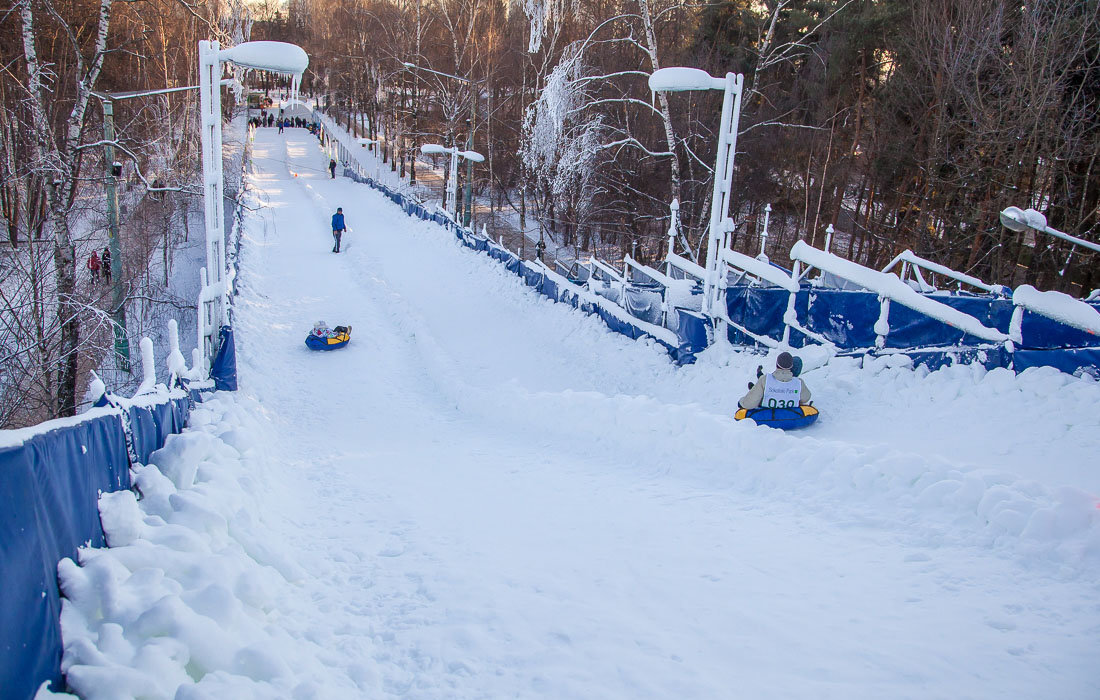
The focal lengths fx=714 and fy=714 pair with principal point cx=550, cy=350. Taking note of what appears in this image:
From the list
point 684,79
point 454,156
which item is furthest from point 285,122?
point 684,79

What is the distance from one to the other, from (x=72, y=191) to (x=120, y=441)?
14278 mm

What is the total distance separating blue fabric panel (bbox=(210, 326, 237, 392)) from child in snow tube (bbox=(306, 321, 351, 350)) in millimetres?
3613

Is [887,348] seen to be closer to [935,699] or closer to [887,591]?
[887,591]

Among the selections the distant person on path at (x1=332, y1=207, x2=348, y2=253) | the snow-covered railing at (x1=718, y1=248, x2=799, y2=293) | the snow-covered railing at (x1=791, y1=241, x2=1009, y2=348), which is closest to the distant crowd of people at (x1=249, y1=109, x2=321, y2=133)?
the distant person on path at (x1=332, y1=207, x2=348, y2=253)

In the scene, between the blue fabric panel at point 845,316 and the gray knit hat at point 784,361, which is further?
the blue fabric panel at point 845,316

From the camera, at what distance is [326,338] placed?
14.9 m

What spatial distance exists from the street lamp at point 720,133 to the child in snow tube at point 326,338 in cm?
752

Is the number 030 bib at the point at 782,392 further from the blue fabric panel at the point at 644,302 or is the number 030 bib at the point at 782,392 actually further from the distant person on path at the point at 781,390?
the blue fabric panel at the point at 644,302

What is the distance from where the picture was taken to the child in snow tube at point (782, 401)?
864 centimetres

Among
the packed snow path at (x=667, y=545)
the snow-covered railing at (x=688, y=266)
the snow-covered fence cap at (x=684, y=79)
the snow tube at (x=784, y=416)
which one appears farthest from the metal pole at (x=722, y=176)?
the snow tube at (x=784, y=416)

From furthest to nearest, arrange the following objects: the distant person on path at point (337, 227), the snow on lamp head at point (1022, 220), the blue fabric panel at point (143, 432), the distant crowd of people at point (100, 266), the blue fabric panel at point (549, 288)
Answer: the distant person on path at point (337, 227) < the distant crowd of people at point (100, 266) < the blue fabric panel at point (549, 288) < the snow on lamp head at point (1022, 220) < the blue fabric panel at point (143, 432)

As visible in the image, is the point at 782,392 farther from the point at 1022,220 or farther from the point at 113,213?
the point at 113,213

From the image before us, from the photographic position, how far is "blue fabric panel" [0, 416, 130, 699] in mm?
2896

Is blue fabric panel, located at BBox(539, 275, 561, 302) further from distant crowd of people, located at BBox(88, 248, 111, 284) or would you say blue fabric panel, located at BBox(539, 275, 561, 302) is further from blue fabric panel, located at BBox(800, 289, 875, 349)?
distant crowd of people, located at BBox(88, 248, 111, 284)
